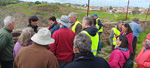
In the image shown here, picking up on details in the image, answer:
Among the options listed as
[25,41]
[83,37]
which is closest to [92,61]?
[83,37]

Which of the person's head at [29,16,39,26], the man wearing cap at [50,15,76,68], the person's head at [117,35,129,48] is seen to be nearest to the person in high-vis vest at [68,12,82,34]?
the man wearing cap at [50,15,76,68]

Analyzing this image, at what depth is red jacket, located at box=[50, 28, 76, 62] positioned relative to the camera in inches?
100

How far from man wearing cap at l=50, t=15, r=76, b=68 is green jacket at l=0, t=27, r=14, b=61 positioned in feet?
3.04

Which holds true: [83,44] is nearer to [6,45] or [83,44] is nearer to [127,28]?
[6,45]

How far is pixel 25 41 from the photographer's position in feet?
7.32

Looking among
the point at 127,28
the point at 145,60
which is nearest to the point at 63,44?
the point at 145,60

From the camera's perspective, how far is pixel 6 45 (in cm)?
247

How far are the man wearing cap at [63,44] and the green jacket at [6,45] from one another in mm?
928

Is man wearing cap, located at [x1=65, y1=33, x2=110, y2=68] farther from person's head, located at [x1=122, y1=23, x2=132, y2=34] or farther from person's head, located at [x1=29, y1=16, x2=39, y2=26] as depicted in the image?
person's head, located at [x1=122, y1=23, x2=132, y2=34]

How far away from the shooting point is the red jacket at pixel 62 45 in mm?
A: 2549

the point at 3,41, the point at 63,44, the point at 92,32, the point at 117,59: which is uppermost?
the point at 92,32

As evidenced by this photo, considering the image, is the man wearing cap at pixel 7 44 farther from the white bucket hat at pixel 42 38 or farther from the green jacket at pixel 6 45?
the white bucket hat at pixel 42 38

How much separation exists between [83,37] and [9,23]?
1881mm

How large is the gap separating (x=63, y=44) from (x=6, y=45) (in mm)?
1241
